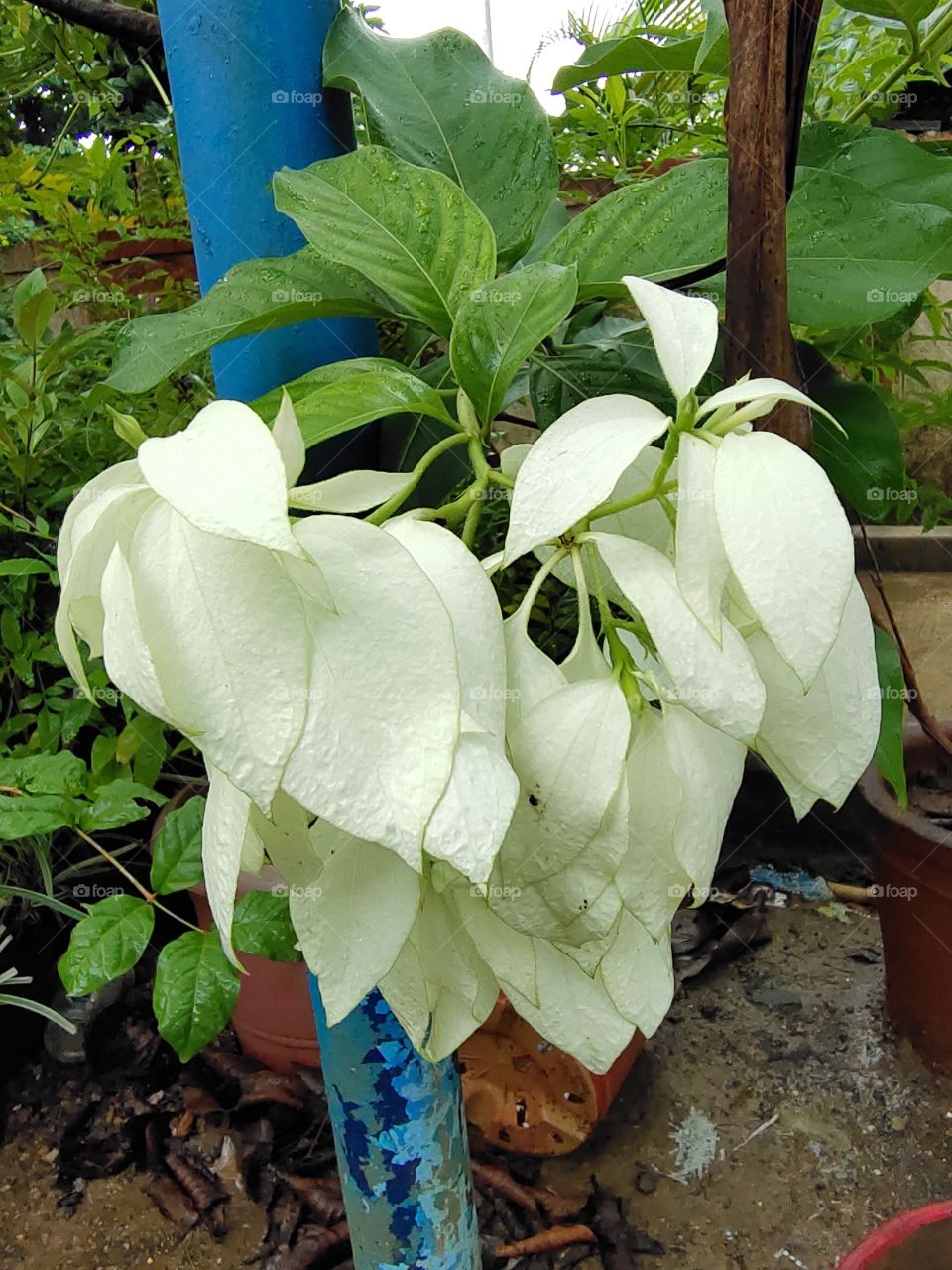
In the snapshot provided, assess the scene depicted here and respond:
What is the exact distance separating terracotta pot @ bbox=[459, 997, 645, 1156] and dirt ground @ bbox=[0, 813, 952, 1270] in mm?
49

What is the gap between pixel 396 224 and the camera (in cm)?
33

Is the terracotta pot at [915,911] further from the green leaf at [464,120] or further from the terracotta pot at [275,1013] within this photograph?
the green leaf at [464,120]

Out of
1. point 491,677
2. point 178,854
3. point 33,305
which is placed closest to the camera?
point 491,677

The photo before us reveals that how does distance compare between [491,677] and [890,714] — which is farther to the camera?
[890,714]

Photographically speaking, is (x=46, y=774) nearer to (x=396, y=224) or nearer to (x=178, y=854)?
(x=178, y=854)

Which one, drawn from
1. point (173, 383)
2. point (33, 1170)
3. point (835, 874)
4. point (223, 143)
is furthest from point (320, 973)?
point (835, 874)

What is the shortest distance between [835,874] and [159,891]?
3.55 ft

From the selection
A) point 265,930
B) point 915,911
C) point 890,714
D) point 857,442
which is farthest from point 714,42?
point 915,911

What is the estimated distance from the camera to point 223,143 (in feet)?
1.22

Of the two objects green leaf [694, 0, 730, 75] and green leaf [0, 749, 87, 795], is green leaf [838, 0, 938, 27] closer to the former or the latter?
green leaf [694, 0, 730, 75]

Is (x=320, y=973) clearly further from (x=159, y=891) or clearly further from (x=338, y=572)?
(x=159, y=891)

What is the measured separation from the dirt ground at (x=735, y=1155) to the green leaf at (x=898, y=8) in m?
0.88

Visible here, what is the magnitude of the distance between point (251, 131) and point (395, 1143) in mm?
482

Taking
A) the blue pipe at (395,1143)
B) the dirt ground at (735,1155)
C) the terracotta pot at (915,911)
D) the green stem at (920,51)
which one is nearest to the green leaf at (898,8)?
the green stem at (920,51)
